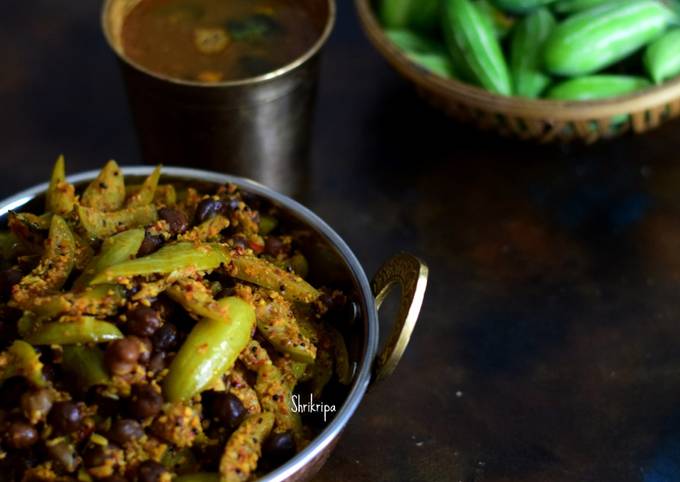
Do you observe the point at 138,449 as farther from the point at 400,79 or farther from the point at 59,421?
the point at 400,79

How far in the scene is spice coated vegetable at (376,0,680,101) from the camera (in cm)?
144

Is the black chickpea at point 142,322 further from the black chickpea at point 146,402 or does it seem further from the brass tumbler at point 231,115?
the brass tumbler at point 231,115

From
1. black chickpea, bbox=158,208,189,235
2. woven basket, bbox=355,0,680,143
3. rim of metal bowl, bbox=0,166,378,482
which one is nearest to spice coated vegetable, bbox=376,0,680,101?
woven basket, bbox=355,0,680,143

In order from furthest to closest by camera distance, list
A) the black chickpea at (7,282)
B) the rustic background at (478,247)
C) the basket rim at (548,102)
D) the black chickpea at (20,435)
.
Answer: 1. the basket rim at (548,102)
2. the rustic background at (478,247)
3. the black chickpea at (7,282)
4. the black chickpea at (20,435)

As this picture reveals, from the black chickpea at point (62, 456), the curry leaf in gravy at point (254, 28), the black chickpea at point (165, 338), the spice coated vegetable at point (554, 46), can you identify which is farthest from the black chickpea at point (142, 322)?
the spice coated vegetable at point (554, 46)

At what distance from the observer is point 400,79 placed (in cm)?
171

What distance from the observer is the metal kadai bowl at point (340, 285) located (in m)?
0.90

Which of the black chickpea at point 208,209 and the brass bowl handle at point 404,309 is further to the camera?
the black chickpea at point 208,209

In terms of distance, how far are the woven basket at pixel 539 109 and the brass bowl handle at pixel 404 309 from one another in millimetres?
466

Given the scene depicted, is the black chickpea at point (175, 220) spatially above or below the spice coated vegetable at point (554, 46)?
above

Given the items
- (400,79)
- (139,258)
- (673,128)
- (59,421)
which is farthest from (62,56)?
(673,128)

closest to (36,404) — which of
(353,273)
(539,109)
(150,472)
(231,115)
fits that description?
(150,472)

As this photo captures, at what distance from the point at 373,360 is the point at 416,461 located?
0.25 m

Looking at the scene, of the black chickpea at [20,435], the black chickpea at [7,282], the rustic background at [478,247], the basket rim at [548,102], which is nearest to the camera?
the black chickpea at [20,435]
